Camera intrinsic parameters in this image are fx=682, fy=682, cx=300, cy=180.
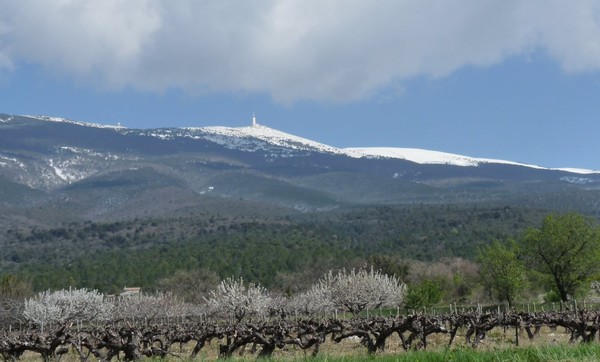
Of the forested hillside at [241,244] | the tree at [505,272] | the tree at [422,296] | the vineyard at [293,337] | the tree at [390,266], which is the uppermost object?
the vineyard at [293,337]

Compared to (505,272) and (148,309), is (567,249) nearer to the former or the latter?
(505,272)

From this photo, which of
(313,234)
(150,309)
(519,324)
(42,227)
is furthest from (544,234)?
(42,227)

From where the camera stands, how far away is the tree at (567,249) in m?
51.2

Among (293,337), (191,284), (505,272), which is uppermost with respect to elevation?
(293,337)

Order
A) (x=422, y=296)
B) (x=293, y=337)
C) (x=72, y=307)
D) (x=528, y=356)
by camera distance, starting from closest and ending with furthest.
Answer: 1. (x=528, y=356)
2. (x=293, y=337)
3. (x=422, y=296)
4. (x=72, y=307)

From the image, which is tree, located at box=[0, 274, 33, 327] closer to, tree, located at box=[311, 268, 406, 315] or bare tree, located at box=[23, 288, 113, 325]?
bare tree, located at box=[23, 288, 113, 325]

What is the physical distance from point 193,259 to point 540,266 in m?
57.8

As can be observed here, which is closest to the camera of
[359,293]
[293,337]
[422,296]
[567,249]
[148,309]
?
[293,337]

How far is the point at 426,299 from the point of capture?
55.5m

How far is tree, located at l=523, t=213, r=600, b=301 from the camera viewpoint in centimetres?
5122

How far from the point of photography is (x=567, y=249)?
170 feet

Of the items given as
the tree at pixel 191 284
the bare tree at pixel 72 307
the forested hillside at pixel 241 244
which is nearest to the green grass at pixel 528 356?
the bare tree at pixel 72 307

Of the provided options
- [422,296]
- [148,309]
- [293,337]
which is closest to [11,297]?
[148,309]

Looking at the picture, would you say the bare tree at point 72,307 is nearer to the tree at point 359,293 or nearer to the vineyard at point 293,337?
the tree at point 359,293
